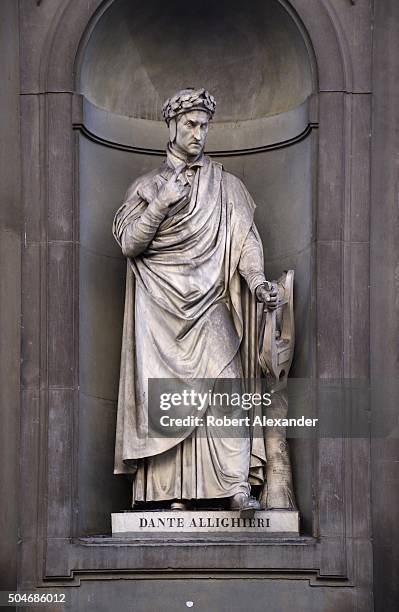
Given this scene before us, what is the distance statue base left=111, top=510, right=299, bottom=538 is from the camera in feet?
57.3

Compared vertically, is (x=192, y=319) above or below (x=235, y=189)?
below

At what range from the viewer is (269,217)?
60.9 ft

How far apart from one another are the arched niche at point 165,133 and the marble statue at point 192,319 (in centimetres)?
29

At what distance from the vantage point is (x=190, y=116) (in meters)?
17.9

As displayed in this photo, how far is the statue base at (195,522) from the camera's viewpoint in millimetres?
17469

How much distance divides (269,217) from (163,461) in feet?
6.75

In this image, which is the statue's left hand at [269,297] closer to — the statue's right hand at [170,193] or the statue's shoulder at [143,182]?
the statue's right hand at [170,193]

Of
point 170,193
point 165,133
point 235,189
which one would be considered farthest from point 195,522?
point 165,133

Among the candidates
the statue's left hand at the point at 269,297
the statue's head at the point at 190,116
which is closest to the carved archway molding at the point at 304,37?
the statue's head at the point at 190,116

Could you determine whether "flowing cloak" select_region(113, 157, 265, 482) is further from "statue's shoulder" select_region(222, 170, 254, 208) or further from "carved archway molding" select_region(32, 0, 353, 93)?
"carved archway molding" select_region(32, 0, 353, 93)

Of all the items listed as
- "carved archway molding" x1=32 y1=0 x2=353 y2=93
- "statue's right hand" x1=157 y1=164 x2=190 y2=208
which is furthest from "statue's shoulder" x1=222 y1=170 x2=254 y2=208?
"carved archway molding" x1=32 y1=0 x2=353 y2=93

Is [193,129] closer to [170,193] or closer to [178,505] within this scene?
[170,193]

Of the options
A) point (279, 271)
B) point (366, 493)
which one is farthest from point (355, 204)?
point (366, 493)

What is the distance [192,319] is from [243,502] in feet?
4.38
